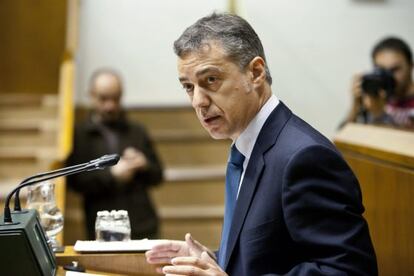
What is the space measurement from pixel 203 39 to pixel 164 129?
3.89m

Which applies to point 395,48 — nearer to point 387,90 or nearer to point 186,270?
point 387,90

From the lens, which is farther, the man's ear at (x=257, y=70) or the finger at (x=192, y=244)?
the finger at (x=192, y=244)

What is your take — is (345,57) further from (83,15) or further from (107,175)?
(107,175)

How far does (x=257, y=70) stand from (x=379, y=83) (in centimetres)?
213

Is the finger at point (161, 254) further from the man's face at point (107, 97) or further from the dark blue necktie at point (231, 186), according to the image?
the man's face at point (107, 97)

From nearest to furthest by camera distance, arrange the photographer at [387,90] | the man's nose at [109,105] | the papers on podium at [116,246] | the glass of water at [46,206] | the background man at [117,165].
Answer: the papers on podium at [116,246]
the glass of water at [46,206]
the photographer at [387,90]
the background man at [117,165]
the man's nose at [109,105]

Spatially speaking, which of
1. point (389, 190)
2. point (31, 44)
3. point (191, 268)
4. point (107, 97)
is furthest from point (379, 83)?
point (31, 44)

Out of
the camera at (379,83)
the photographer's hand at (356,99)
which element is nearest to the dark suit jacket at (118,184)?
the photographer's hand at (356,99)

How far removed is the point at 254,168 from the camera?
62.3 inches

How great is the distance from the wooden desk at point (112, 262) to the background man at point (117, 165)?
79.0 inches

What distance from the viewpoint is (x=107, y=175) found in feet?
12.4

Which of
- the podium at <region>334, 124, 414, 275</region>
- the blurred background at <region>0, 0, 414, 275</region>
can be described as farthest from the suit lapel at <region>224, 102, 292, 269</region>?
the blurred background at <region>0, 0, 414, 275</region>

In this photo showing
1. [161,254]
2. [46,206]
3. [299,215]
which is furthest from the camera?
[46,206]

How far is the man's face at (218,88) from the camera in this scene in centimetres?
156
